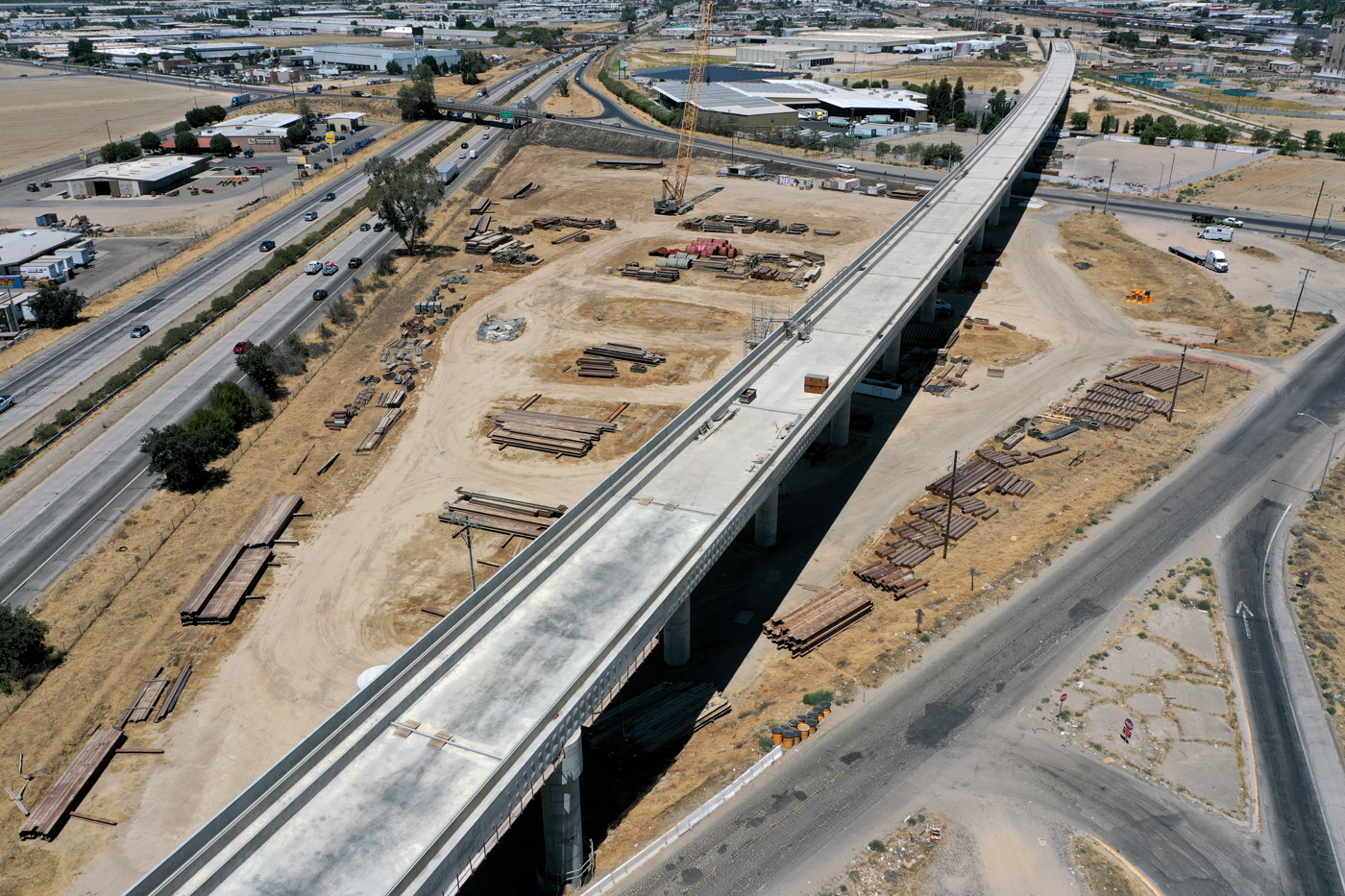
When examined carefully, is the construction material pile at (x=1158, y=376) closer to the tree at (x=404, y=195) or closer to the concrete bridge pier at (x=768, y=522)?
the concrete bridge pier at (x=768, y=522)

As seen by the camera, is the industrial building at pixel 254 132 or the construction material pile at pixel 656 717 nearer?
the construction material pile at pixel 656 717

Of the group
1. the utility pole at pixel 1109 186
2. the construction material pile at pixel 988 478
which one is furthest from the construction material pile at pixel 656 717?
the utility pole at pixel 1109 186

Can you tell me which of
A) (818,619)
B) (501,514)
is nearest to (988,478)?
(818,619)

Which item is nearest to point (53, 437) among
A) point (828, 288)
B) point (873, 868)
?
point (828, 288)

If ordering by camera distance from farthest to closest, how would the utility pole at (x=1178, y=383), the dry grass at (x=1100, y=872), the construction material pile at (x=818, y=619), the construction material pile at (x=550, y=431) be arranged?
the utility pole at (x=1178, y=383), the construction material pile at (x=550, y=431), the construction material pile at (x=818, y=619), the dry grass at (x=1100, y=872)

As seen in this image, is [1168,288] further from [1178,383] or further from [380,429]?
[380,429]
